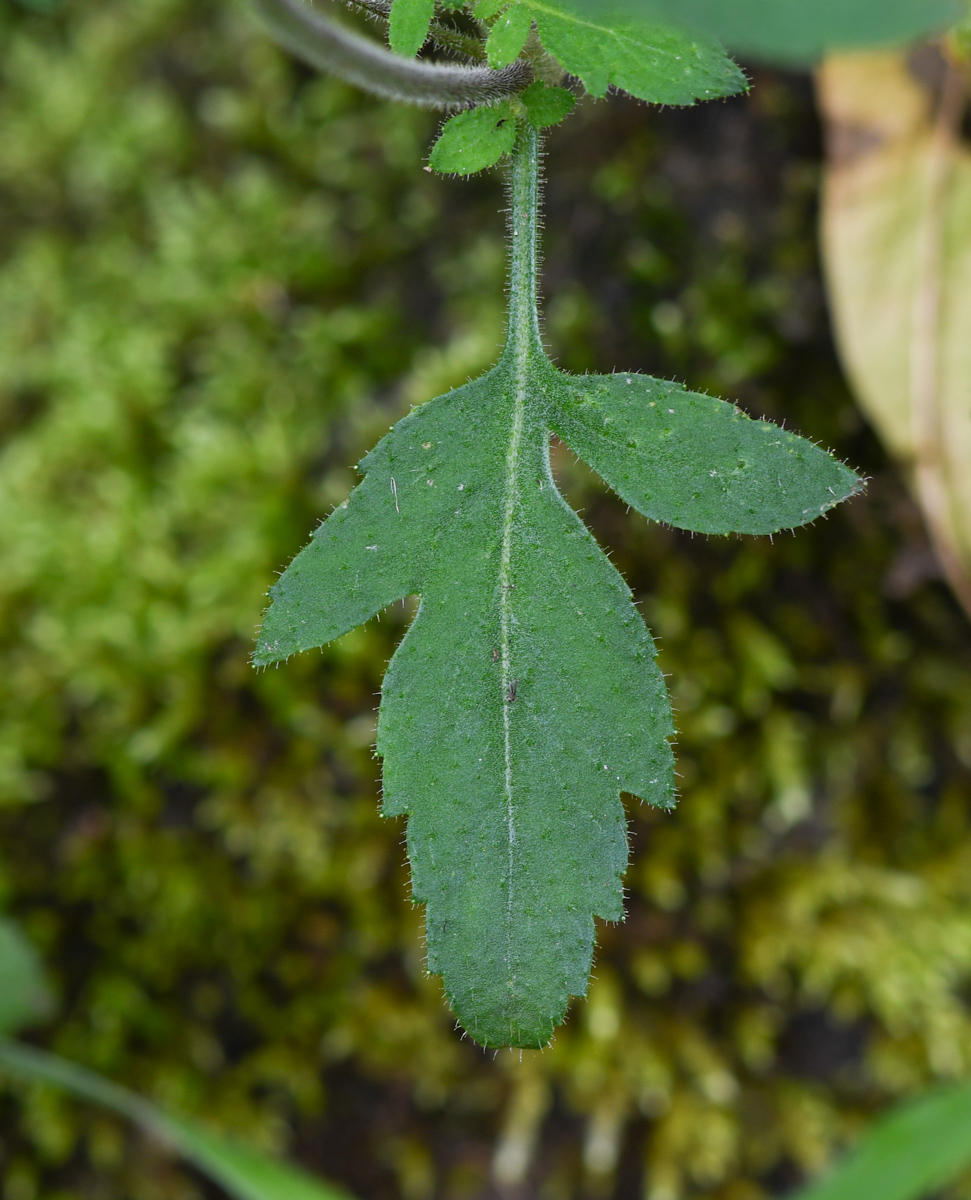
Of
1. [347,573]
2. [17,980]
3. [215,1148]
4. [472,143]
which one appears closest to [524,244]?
[472,143]

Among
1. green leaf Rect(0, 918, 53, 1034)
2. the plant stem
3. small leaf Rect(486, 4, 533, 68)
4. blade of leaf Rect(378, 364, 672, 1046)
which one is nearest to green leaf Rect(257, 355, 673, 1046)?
blade of leaf Rect(378, 364, 672, 1046)

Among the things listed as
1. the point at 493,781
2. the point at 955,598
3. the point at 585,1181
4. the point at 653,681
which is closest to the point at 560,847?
the point at 493,781

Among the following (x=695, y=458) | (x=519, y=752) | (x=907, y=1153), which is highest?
(x=695, y=458)

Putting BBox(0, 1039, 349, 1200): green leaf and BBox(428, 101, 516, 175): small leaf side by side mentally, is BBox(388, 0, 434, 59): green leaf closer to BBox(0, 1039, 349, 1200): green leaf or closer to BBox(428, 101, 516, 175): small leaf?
BBox(428, 101, 516, 175): small leaf

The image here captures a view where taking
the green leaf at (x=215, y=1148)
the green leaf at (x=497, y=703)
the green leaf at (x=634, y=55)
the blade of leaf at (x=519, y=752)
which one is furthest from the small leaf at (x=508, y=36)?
the green leaf at (x=215, y=1148)

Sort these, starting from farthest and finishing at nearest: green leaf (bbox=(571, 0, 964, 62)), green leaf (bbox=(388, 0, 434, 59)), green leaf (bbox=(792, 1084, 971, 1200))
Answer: green leaf (bbox=(792, 1084, 971, 1200)) < green leaf (bbox=(388, 0, 434, 59)) < green leaf (bbox=(571, 0, 964, 62))

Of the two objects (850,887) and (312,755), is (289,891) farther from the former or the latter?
(850,887)

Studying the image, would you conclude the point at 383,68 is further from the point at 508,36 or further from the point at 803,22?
the point at 803,22
